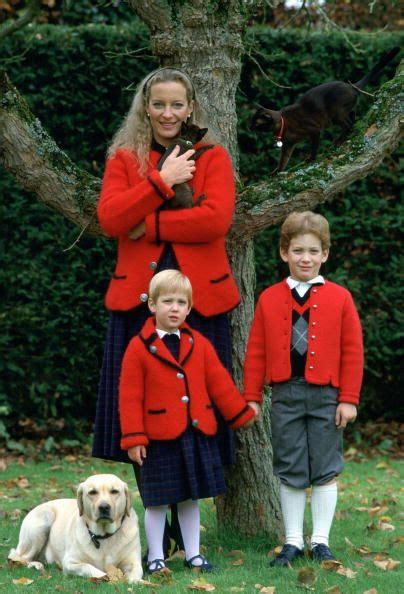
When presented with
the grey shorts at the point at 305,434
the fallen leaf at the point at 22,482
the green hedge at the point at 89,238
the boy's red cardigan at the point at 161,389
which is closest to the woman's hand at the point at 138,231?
the boy's red cardigan at the point at 161,389

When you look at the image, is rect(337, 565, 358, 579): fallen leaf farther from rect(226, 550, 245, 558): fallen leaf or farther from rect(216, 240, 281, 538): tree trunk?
rect(216, 240, 281, 538): tree trunk

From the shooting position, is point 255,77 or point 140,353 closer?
point 140,353

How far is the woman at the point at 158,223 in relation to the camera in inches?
172

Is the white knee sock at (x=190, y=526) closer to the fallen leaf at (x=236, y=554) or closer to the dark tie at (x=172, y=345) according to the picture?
the fallen leaf at (x=236, y=554)

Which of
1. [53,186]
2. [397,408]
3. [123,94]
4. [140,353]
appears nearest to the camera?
[140,353]

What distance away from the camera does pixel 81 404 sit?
27.1 ft

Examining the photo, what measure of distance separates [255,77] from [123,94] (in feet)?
3.58

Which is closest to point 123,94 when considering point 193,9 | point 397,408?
point 193,9

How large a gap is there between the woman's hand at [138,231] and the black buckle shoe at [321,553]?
166 cm

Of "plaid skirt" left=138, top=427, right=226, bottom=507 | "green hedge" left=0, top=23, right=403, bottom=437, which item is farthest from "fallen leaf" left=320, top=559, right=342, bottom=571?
"green hedge" left=0, top=23, right=403, bottom=437

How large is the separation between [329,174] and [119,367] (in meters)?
1.43

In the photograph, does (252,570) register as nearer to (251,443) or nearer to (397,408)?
(251,443)

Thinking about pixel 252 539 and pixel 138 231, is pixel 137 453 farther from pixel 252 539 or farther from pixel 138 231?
pixel 252 539

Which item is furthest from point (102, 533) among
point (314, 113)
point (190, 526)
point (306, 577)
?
point (314, 113)
